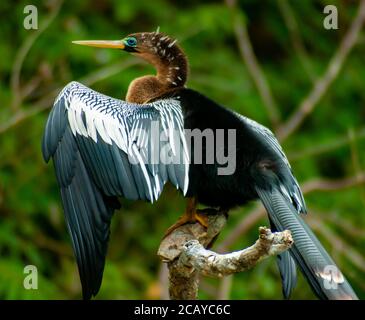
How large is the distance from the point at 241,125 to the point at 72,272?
323 cm

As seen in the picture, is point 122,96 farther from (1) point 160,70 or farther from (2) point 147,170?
(2) point 147,170

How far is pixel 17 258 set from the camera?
664 cm

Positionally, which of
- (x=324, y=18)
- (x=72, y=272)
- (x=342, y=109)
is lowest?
(x=72, y=272)

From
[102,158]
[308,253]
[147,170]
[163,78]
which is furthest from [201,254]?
[163,78]


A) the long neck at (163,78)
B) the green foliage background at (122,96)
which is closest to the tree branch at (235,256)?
the long neck at (163,78)

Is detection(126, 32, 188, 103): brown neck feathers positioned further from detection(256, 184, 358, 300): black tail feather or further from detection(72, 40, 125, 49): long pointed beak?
detection(256, 184, 358, 300): black tail feather

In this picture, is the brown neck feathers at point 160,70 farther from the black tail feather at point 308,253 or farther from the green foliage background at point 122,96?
the green foliage background at point 122,96

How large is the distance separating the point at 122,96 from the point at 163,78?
7.18 ft

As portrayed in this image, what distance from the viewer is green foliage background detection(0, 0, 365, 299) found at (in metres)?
6.75

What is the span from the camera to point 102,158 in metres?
4.04
